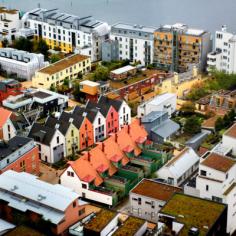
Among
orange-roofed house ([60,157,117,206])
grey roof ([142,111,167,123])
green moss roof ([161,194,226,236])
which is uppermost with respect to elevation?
green moss roof ([161,194,226,236])

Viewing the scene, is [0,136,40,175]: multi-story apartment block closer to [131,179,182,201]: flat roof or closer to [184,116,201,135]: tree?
[131,179,182,201]: flat roof

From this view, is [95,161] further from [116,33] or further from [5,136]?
[116,33]

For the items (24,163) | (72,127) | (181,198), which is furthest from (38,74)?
(181,198)

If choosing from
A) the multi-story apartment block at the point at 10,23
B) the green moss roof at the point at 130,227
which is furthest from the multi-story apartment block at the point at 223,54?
the green moss roof at the point at 130,227

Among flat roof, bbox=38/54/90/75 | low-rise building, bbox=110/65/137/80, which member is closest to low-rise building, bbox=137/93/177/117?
low-rise building, bbox=110/65/137/80

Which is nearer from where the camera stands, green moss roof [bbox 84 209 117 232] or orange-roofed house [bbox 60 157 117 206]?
green moss roof [bbox 84 209 117 232]

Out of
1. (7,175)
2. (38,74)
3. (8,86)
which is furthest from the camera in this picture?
(38,74)

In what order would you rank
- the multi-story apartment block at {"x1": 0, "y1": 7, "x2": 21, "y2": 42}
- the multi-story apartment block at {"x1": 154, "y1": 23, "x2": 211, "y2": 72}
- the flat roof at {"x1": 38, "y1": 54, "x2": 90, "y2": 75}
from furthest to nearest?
the multi-story apartment block at {"x1": 0, "y1": 7, "x2": 21, "y2": 42}, the multi-story apartment block at {"x1": 154, "y1": 23, "x2": 211, "y2": 72}, the flat roof at {"x1": 38, "y1": 54, "x2": 90, "y2": 75}
